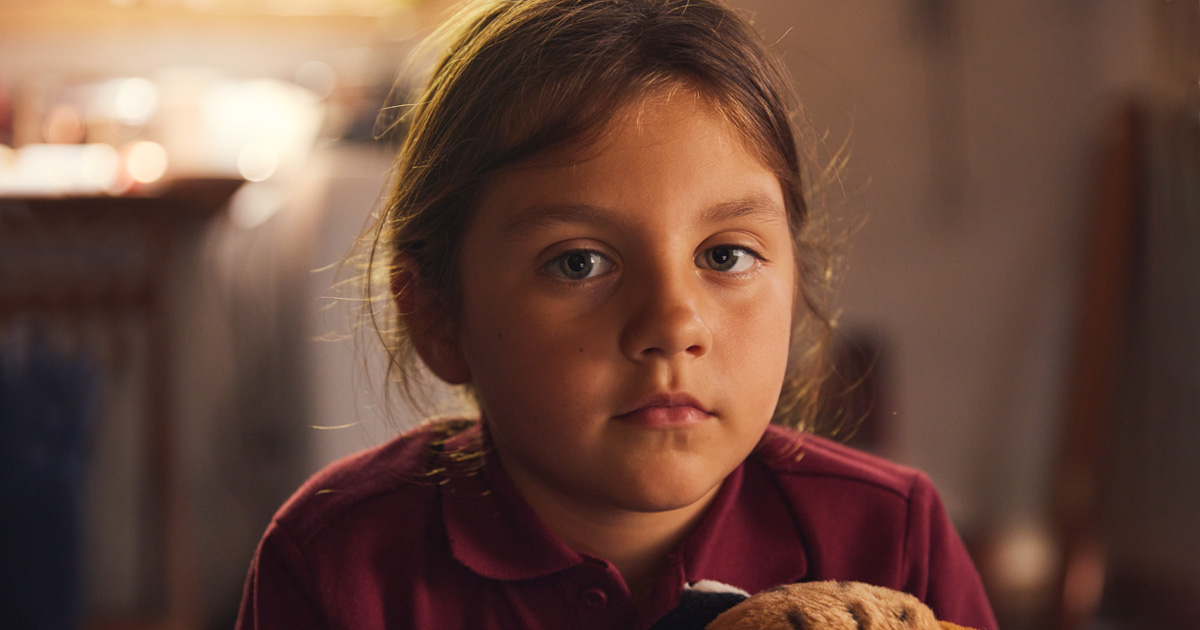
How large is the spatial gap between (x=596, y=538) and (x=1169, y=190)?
1347 millimetres

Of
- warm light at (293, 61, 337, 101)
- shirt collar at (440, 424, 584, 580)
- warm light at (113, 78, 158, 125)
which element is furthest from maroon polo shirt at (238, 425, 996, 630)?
warm light at (293, 61, 337, 101)

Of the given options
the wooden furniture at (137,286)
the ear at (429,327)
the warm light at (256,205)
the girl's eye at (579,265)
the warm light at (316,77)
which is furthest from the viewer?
the warm light at (316,77)

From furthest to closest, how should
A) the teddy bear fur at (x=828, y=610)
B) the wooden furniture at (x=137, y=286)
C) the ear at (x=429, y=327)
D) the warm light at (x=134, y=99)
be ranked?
the warm light at (x=134, y=99), the wooden furniture at (x=137, y=286), the ear at (x=429, y=327), the teddy bear fur at (x=828, y=610)

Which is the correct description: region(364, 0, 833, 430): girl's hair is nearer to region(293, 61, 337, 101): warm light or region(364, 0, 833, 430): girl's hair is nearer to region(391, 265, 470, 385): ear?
region(391, 265, 470, 385): ear

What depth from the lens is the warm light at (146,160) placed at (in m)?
2.24

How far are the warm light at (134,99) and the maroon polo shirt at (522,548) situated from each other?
217 cm

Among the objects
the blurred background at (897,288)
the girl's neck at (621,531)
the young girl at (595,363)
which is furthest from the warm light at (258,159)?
the girl's neck at (621,531)

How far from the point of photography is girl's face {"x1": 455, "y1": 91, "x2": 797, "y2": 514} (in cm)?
55

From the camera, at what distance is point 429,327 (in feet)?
2.32

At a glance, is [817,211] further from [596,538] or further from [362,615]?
[362,615]

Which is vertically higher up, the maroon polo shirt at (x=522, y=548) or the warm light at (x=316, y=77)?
the warm light at (x=316, y=77)

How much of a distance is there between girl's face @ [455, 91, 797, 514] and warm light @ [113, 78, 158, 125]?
2.27 m

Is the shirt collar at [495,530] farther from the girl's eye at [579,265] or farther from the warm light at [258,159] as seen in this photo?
the warm light at [258,159]

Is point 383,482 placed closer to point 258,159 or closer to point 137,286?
point 137,286
